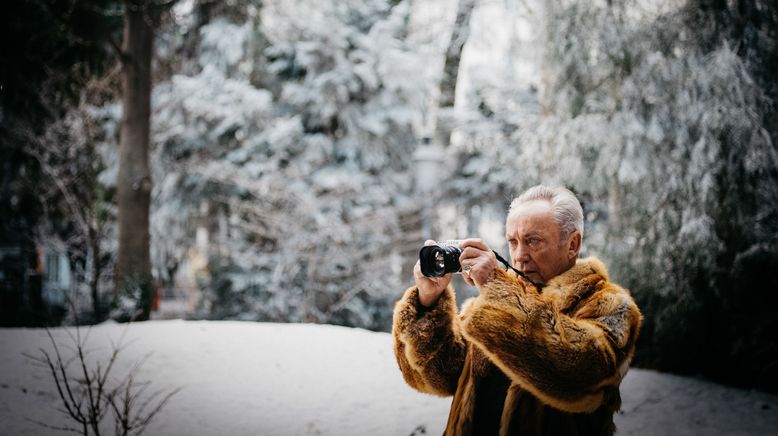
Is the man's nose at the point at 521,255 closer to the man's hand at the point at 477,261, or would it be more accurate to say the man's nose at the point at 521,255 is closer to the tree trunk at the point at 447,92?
the man's hand at the point at 477,261

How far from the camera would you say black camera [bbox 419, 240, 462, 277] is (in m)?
1.62

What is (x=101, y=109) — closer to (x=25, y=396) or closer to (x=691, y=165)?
(x=25, y=396)

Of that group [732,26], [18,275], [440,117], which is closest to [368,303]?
[440,117]

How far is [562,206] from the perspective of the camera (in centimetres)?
165

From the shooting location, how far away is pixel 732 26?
184 inches

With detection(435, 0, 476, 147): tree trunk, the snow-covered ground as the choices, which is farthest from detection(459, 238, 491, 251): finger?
detection(435, 0, 476, 147): tree trunk

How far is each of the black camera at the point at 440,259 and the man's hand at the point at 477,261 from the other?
20 mm

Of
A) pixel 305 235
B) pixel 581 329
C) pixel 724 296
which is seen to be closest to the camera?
pixel 581 329

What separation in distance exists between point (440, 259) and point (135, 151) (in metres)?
7.36

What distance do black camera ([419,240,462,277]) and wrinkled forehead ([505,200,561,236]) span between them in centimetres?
19

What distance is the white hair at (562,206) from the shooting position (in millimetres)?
1635

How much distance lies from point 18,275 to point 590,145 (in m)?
12.1

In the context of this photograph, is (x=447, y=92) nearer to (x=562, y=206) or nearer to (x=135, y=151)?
(x=135, y=151)

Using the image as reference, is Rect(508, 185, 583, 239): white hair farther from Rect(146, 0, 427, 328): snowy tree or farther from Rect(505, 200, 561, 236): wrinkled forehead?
Rect(146, 0, 427, 328): snowy tree
